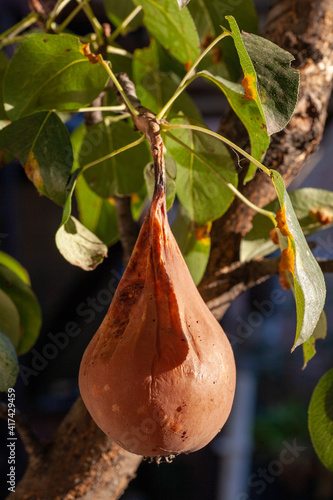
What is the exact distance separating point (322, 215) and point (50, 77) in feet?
0.78

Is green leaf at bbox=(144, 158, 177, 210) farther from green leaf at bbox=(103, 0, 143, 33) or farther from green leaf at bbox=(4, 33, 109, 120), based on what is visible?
green leaf at bbox=(103, 0, 143, 33)

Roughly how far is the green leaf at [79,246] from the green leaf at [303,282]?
131mm

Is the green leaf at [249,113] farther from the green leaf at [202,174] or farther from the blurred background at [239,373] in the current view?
the blurred background at [239,373]

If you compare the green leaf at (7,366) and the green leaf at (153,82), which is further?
the green leaf at (153,82)

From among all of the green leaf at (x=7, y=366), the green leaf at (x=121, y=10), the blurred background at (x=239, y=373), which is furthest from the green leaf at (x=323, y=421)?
the blurred background at (x=239, y=373)

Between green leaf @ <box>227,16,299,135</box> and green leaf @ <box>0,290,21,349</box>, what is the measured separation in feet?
0.93

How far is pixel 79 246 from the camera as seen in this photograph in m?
0.33

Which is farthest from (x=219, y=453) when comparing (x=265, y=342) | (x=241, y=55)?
(x=241, y=55)

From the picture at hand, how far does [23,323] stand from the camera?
19.2 inches

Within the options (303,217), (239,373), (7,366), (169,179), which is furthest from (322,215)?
(239,373)

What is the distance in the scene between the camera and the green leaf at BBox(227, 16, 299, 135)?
0.24 metres

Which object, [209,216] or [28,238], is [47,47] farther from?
[28,238]

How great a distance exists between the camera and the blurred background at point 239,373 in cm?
98

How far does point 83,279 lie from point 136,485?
0.42 m
